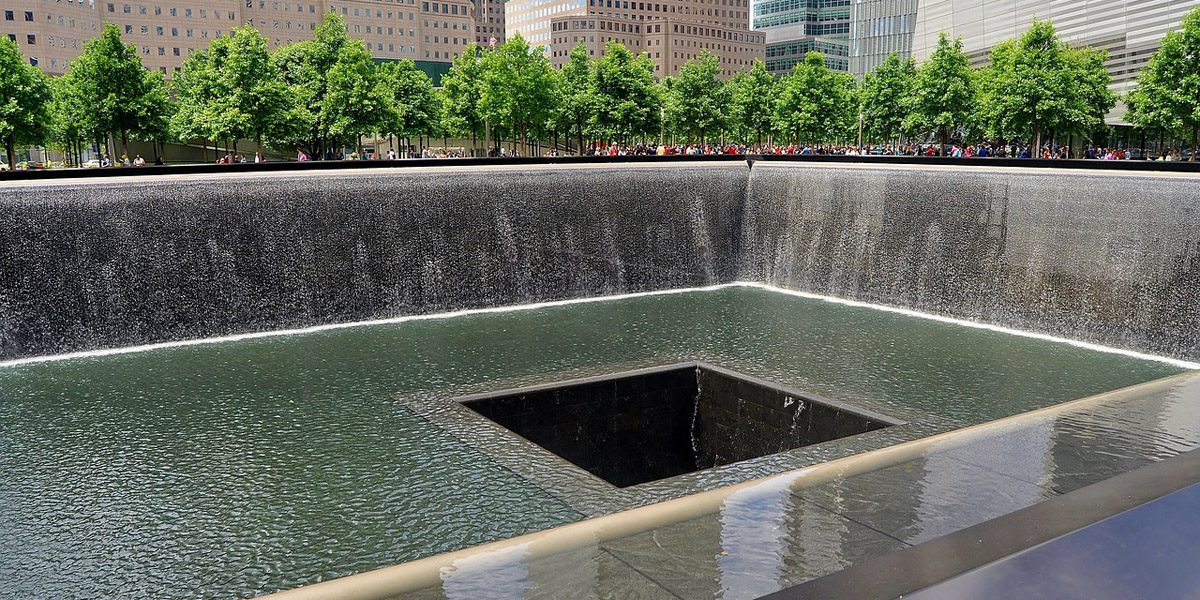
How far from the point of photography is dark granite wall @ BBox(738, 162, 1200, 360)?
41.9ft

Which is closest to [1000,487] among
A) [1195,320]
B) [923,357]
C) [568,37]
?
[923,357]

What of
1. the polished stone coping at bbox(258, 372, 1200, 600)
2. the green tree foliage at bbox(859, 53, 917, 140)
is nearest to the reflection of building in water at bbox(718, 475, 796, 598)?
the polished stone coping at bbox(258, 372, 1200, 600)

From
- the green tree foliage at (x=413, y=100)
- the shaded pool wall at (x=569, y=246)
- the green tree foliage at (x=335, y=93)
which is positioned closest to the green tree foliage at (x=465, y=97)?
the green tree foliage at (x=413, y=100)

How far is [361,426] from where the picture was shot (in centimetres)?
912

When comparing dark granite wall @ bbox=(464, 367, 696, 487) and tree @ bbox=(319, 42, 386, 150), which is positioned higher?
tree @ bbox=(319, 42, 386, 150)

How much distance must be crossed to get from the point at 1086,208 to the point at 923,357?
397cm

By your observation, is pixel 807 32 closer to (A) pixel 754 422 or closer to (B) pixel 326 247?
(B) pixel 326 247

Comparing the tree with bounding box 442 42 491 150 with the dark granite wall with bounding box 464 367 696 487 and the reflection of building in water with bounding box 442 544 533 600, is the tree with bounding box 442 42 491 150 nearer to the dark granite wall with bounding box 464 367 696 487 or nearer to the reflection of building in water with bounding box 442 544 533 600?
the dark granite wall with bounding box 464 367 696 487

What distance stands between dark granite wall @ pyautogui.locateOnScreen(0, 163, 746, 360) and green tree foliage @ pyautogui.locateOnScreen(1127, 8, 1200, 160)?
Answer: 50.8ft

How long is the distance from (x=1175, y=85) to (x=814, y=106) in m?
17.0

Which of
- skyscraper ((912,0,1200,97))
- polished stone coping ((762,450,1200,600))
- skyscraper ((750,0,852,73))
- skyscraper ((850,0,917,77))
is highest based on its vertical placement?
skyscraper ((750,0,852,73))

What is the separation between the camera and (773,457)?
25.5 ft

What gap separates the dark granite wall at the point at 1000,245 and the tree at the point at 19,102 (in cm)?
2321

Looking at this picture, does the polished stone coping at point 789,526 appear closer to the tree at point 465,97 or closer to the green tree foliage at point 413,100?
the tree at point 465,97
